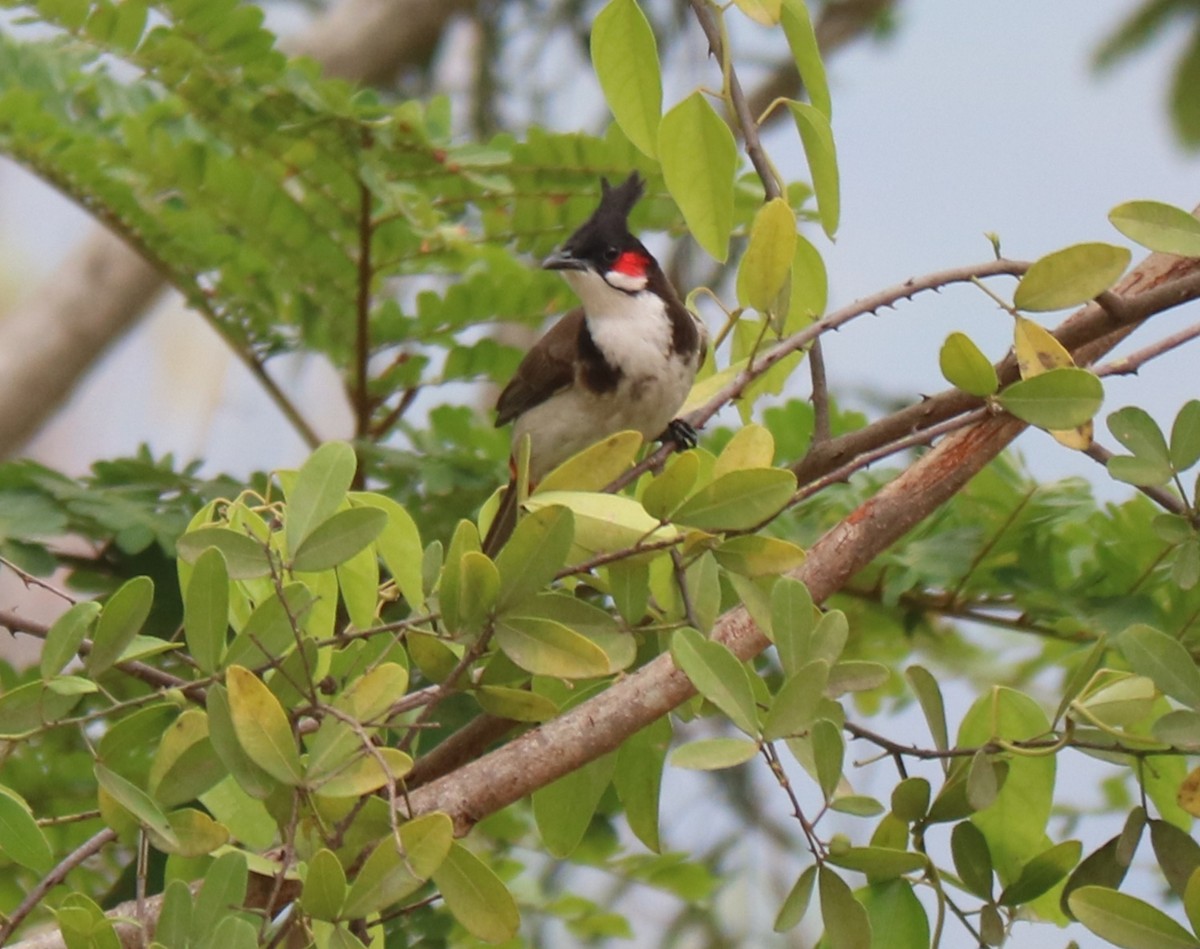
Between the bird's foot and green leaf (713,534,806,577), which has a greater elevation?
green leaf (713,534,806,577)

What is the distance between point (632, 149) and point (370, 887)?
115 centimetres

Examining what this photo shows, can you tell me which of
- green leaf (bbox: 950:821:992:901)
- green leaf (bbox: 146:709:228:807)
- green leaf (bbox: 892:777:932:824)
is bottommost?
green leaf (bbox: 950:821:992:901)

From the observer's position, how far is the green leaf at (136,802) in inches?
24.5

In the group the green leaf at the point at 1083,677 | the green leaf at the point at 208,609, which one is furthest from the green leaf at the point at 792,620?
the green leaf at the point at 208,609

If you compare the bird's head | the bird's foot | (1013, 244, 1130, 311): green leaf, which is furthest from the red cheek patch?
(1013, 244, 1130, 311): green leaf

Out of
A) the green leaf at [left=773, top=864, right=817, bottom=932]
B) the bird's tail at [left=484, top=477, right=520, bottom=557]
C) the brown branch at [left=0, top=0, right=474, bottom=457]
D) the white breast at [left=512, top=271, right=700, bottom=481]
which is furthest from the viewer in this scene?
the brown branch at [left=0, top=0, right=474, bottom=457]

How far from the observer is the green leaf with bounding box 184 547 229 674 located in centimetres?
62

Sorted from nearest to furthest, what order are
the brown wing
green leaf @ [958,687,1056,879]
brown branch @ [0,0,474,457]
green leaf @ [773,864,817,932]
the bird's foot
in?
green leaf @ [773,864,817,932] < green leaf @ [958,687,1056,879] < the bird's foot < the brown wing < brown branch @ [0,0,474,457]

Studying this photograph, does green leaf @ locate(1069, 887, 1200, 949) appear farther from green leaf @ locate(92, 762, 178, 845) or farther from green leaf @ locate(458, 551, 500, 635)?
green leaf @ locate(92, 762, 178, 845)

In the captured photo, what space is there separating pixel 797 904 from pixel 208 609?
28 centimetres

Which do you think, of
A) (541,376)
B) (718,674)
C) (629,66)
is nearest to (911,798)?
(718,674)

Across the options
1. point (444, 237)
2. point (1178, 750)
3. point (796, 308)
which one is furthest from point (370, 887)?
point (444, 237)

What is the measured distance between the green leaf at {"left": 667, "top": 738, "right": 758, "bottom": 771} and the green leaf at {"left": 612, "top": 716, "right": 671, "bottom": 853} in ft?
0.62

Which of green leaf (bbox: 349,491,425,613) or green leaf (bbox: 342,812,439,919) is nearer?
green leaf (bbox: 342,812,439,919)
